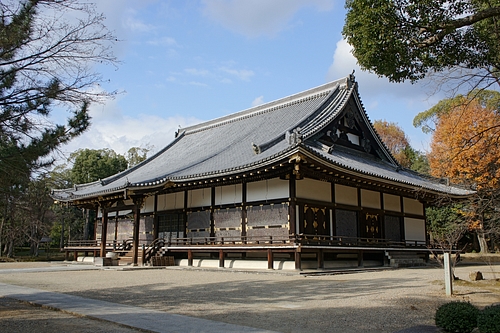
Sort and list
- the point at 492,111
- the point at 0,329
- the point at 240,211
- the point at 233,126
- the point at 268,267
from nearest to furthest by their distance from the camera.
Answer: the point at 0,329
the point at 268,267
the point at 240,211
the point at 233,126
the point at 492,111

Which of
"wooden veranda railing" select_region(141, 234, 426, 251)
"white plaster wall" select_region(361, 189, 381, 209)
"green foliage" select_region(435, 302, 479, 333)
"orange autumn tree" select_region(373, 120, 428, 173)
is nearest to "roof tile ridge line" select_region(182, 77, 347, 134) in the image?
"white plaster wall" select_region(361, 189, 381, 209)

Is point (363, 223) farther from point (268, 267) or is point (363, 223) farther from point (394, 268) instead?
→ point (268, 267)

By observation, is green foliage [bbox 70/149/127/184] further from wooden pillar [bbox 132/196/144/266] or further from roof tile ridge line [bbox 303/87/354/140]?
roof tile ridge line [bbox 303/87/354/140]

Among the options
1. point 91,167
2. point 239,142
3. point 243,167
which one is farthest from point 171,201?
point 91,167

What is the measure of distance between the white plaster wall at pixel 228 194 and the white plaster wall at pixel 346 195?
14.8 ft

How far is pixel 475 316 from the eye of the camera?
20.1 ft

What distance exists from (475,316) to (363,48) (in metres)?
5.45

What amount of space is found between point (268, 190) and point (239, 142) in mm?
6149

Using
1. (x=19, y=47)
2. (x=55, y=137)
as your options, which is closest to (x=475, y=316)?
(x=55, y=137)

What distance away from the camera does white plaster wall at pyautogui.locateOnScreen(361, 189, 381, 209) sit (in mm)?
21406

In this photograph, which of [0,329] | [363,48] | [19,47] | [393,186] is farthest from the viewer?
[393,186]

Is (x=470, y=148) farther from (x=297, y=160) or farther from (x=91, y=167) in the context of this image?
(x=91, y=167)

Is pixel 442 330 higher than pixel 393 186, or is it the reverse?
pixel 393 186

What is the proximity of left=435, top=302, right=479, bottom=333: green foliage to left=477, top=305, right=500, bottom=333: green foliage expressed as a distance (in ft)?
1.07
